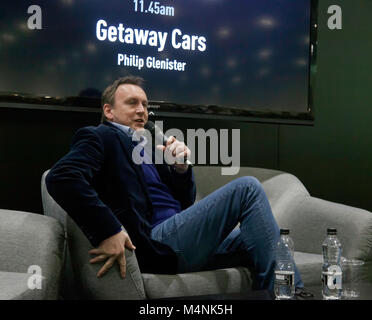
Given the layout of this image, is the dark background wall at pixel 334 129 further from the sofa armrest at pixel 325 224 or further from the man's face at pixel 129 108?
the sofa armrest at pixel 325 224

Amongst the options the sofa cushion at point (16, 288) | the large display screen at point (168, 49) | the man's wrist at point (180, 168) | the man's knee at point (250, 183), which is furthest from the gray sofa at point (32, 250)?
the large display screen at point (168, 49)

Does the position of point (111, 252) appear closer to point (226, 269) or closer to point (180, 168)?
point (226, 269)

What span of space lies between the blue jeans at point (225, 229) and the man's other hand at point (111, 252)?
26 centimetres

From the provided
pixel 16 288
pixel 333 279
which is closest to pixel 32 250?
pixel 16 288

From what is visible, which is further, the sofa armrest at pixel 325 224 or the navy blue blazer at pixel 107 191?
the sofa armrest at pixel 325 224

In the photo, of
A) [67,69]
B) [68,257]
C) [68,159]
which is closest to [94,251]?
[68,257]

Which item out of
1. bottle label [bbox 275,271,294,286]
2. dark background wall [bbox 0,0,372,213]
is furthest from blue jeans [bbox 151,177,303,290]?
dark background wall [bbox 0,0,372,213]

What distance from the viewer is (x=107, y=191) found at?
1.79 meters

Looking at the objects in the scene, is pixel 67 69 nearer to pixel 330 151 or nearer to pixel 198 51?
pixel 198 51

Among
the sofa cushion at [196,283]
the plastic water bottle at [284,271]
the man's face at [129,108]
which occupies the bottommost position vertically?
the sofa cushion at [196,283]

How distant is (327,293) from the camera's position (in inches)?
58.5

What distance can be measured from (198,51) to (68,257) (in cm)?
147

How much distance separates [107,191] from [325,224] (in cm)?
108

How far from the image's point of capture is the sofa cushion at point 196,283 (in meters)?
1.67
